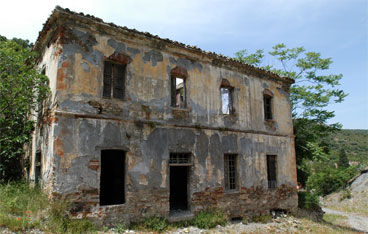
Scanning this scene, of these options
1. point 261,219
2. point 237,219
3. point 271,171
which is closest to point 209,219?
point 237,219

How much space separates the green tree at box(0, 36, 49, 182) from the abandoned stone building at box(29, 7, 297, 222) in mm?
470

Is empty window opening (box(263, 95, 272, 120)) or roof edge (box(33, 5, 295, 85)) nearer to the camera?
roof edge (box(33, 5, 295, 85))

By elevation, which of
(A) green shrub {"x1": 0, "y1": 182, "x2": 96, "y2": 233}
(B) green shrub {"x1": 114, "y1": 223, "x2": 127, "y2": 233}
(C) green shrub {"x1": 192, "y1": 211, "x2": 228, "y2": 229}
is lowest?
(C) green shrub {"x1": 192, "y1": 211, "x2": 228, "y2": 229}

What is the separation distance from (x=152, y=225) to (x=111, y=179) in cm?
308

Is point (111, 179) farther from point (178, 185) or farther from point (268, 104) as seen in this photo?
point (268, 104)

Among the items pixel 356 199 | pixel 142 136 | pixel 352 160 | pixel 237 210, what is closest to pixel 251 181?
pixel 237 210

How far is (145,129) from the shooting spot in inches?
354

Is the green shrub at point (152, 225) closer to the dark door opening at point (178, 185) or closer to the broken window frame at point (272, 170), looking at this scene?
the dark door opening at point (178, 185)

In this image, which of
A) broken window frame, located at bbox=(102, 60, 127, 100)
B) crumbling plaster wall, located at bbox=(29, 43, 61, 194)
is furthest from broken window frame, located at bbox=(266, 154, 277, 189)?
crumbling plaster wall, located at bbox=(29, 43, 61, 194)

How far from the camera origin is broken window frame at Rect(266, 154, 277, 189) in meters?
12.9

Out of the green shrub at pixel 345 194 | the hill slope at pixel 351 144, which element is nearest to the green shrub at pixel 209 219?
the green shrub at pixel 345 194

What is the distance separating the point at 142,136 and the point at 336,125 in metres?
13.7

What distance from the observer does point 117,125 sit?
8414 mm

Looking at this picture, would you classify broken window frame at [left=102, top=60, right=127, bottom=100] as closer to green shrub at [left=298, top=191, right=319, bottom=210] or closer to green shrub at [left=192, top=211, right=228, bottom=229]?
green shrub at [left=192, top=211, right=228, bottom=229]
